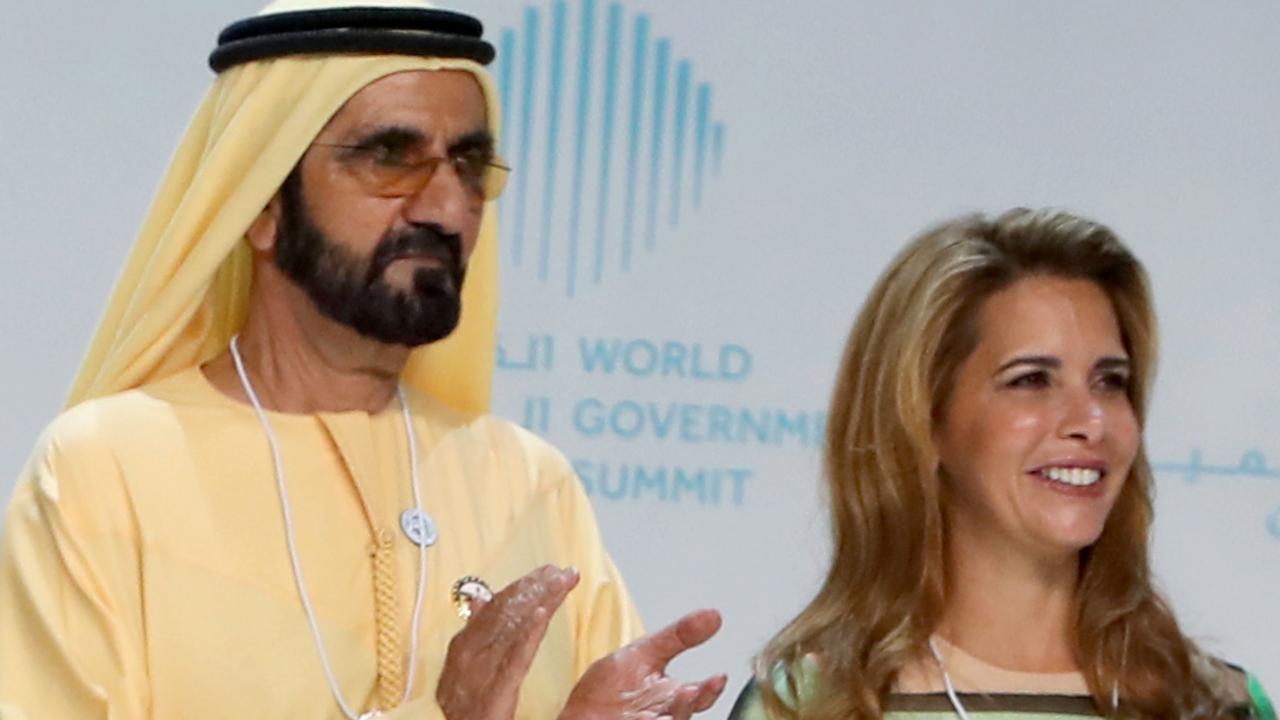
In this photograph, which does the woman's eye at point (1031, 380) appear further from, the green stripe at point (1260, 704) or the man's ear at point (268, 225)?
the man's ear at point (268, 225)

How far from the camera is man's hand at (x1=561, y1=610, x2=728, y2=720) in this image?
355 centimetres

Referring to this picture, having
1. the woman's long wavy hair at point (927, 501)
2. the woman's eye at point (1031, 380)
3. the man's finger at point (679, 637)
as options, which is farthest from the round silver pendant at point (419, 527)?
the woman's eye at point (1031, 380)

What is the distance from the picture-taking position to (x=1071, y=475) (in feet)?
12.3

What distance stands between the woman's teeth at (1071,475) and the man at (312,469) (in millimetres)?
529

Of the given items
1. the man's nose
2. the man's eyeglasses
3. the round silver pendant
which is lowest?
the round silver pendant

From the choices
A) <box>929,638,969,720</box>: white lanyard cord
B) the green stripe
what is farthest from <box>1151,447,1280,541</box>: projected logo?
<box>929,638,969,720</box>: white lanyard cord

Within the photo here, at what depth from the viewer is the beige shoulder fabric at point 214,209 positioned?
379cm

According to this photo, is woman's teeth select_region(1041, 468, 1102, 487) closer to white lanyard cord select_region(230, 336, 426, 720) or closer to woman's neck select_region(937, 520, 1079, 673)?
woman's neck select_region(937, 520, 1079, 673)

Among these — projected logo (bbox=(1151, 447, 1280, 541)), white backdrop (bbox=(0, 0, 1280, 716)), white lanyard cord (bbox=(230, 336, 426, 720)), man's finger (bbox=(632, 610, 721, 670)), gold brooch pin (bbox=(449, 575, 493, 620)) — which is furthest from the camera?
projected logo (bbox=(1151, 447, 1280, 541))

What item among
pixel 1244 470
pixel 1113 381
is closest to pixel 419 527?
pixel 1113 381

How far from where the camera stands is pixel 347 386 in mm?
3844

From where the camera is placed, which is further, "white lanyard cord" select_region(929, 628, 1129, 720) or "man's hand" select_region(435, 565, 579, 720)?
"white lanyard cord" select_region(929, 628, 1129, 720)

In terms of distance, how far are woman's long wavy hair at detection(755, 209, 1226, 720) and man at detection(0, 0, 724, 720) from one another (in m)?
0.28

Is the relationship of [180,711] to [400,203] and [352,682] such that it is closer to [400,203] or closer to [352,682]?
[352,682]
